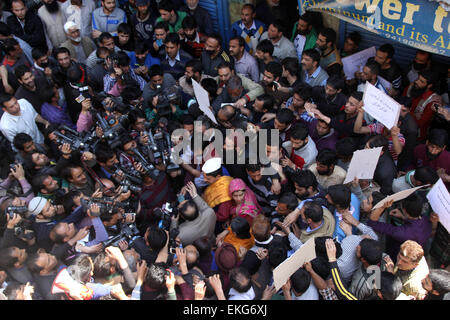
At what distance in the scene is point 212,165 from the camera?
4719mm

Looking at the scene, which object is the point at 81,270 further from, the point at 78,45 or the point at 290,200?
the point at 78,45

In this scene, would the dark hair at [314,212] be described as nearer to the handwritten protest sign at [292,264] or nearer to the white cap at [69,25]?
the handwritten protest sign at [292,264]

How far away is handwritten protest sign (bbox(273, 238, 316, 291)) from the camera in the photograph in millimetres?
3293

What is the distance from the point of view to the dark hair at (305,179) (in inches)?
169

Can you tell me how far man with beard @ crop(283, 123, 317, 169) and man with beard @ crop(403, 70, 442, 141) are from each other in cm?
151

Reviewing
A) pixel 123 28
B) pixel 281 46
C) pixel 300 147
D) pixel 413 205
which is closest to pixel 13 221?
pixel 300 147

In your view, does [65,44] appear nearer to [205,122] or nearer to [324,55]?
[205,122]

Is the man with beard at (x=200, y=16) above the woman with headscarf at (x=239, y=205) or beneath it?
above

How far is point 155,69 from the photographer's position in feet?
18.6

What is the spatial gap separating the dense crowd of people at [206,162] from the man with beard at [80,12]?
29 millimetres

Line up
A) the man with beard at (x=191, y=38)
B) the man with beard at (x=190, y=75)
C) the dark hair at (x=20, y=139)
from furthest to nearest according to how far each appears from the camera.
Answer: the man with beard at (x=191, y=38) < the man with beard at (x=190, y=75) < the dark hair at (x=20, y=139)

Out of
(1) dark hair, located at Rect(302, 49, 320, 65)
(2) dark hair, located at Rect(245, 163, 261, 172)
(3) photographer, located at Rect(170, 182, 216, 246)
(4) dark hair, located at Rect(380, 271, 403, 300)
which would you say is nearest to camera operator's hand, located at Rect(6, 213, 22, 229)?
(3) photographer, located at Rect(170, 182, 216, 246)

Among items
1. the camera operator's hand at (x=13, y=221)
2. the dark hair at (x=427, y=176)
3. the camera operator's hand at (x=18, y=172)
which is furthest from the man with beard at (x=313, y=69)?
the camera operator's hand at (x=13, y=221)

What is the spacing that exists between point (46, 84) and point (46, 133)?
0.79 metres
